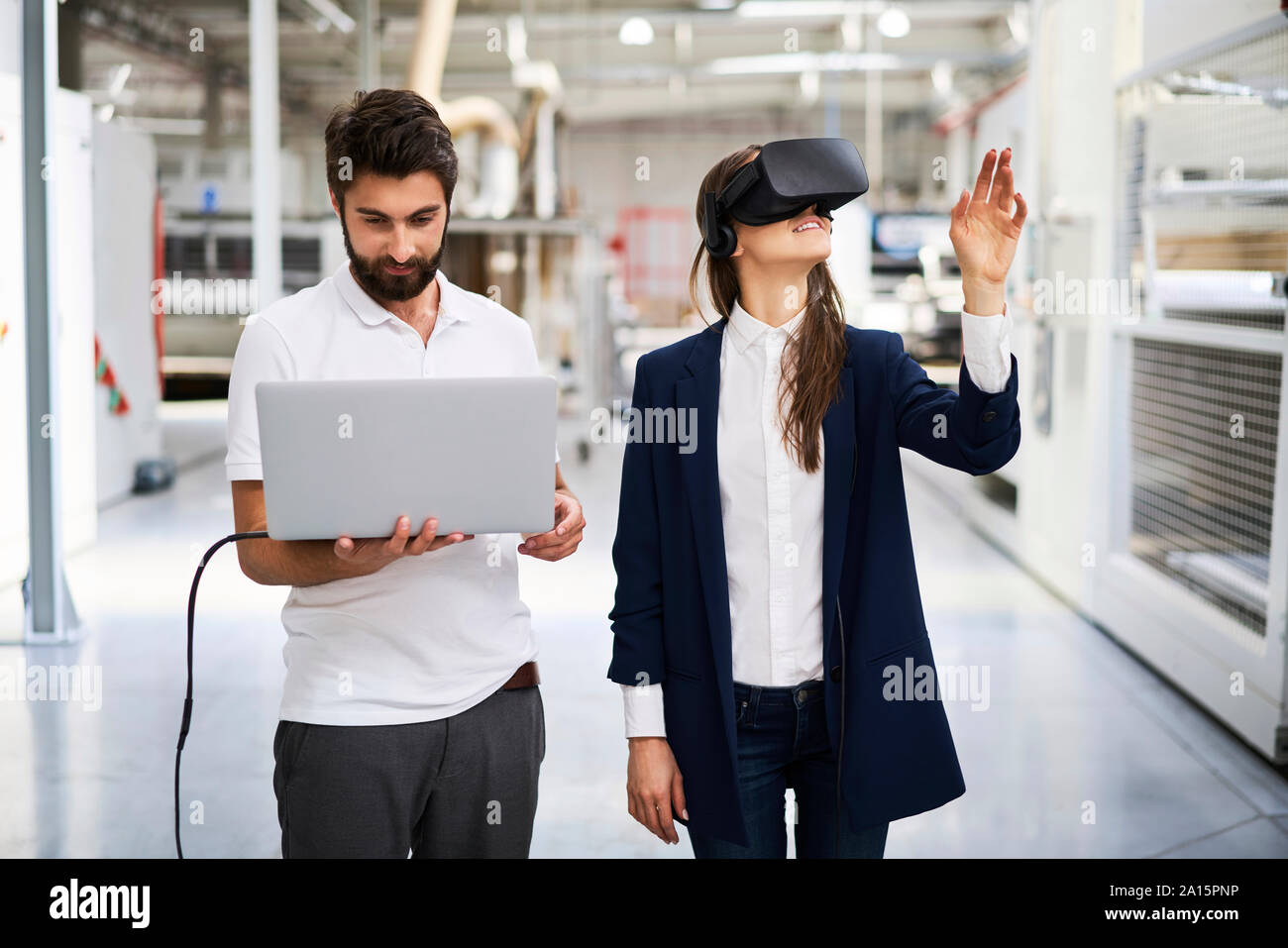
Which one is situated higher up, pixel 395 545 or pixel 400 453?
pixel 400 453

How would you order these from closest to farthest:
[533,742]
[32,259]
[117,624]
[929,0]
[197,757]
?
[533,742] < [197,757] < [32,259] < [117,624] < [929,0]

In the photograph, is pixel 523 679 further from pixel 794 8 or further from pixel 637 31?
pixel 794 8

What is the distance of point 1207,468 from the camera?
415cm

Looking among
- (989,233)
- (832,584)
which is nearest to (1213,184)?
(989,233)

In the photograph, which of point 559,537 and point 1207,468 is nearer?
point 559,537

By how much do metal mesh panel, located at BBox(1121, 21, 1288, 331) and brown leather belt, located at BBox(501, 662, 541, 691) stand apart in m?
2.71

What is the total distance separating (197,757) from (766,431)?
2645 mm

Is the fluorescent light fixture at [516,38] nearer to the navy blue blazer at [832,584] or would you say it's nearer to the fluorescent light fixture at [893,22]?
the fluorescent light fixture at [893,22]

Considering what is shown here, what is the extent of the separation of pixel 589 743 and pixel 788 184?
8.45 feet

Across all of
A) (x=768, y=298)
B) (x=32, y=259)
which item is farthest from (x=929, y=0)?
(x=768, y=298)

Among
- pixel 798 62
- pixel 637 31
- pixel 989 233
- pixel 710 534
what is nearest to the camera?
pixel 989 233

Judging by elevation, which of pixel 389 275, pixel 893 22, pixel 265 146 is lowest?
pixel 389 275
